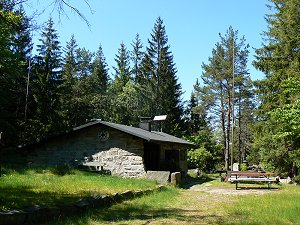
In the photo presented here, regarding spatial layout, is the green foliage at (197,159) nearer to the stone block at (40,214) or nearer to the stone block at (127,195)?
the stone block at (127,195)

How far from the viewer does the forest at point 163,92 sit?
21.5 m

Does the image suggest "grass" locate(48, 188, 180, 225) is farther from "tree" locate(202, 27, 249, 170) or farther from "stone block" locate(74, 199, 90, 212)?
"tree" locate(202, 27, 249, 170)

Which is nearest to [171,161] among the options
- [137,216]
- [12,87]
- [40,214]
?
[137,216]

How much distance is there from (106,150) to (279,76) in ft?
39.2

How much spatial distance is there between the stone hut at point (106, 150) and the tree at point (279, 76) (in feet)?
22.1

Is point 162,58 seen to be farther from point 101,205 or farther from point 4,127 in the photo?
point 101,205

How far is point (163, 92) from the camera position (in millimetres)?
42469

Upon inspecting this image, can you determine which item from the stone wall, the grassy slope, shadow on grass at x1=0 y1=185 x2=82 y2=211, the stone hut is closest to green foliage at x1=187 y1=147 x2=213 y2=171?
the stone hut

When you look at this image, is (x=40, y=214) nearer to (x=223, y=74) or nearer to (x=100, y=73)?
(x=223, y=74)

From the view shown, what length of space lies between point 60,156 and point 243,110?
27.3 meters

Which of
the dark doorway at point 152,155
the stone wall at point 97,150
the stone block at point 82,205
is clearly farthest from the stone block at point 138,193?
the dark doorway at point 152,155

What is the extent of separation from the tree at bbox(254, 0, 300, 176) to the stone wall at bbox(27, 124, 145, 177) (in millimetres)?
9147

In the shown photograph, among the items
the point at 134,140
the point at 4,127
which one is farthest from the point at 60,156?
the point at 4,127

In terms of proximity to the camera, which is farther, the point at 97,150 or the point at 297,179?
the point at 297,179
